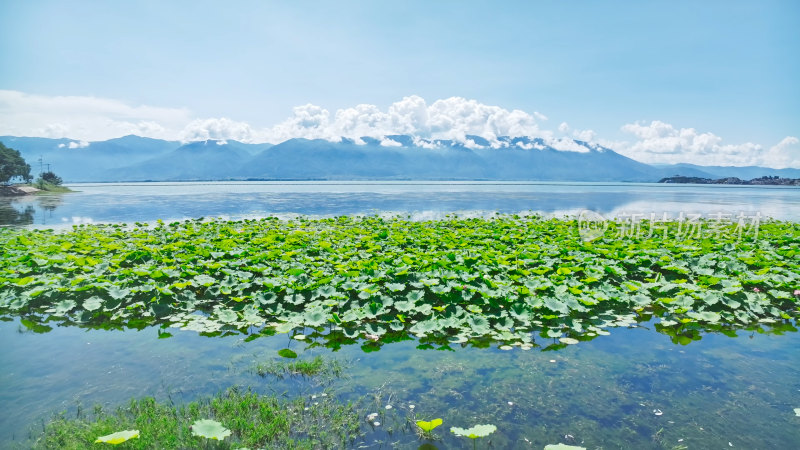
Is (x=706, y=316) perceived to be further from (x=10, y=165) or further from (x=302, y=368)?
(x=10, y=165)

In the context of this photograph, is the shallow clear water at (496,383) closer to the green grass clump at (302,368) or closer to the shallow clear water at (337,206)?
the green grass clump at (302,368)

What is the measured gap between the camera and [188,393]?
6082mm

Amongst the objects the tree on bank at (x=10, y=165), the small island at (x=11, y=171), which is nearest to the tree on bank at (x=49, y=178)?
the small island at (x=11, y=171)

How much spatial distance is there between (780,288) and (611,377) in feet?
20.7

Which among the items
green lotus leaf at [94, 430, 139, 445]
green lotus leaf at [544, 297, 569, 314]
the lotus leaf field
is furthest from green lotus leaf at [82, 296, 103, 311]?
green lotus leaf at [544, 297, 569, 314]

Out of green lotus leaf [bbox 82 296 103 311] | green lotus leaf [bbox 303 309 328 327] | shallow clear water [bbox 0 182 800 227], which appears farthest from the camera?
shallow clear water [bbox 0 182 800 227]

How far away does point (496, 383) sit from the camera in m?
6.28

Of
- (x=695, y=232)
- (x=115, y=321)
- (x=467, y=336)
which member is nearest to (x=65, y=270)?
(x=115, y=321)

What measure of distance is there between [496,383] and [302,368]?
9.62ft

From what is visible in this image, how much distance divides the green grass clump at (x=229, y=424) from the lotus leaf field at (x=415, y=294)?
2025mm

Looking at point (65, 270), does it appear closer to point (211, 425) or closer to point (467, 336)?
point (211, 425)

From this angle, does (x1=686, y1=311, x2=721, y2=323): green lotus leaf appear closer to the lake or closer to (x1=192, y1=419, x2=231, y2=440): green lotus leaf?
the lake

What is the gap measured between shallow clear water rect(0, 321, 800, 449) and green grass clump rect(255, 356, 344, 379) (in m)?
0.18

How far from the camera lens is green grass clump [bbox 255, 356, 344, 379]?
259 inches
